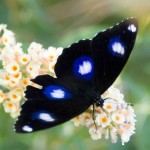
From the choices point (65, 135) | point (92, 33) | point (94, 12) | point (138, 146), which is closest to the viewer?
point (138, 146)

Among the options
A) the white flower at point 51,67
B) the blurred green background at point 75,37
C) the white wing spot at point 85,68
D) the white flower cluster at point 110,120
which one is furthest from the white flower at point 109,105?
the blurred green background at point 75,37

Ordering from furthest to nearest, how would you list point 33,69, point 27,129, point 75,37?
1. point 75,37
2. point 33,69
3. point 27,129

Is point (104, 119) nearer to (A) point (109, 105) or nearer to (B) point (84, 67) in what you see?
(A) point (109, 105)

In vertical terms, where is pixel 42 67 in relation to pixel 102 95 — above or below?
above

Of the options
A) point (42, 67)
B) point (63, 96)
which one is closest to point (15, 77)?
point (42, 67)

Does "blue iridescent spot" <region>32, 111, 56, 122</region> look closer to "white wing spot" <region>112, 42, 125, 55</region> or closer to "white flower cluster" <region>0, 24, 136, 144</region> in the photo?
"white flower cluster" <region>0, 24, 136, 144</region>

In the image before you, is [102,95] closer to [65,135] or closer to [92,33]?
[65,135]

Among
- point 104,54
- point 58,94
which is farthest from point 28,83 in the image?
point 104,54
